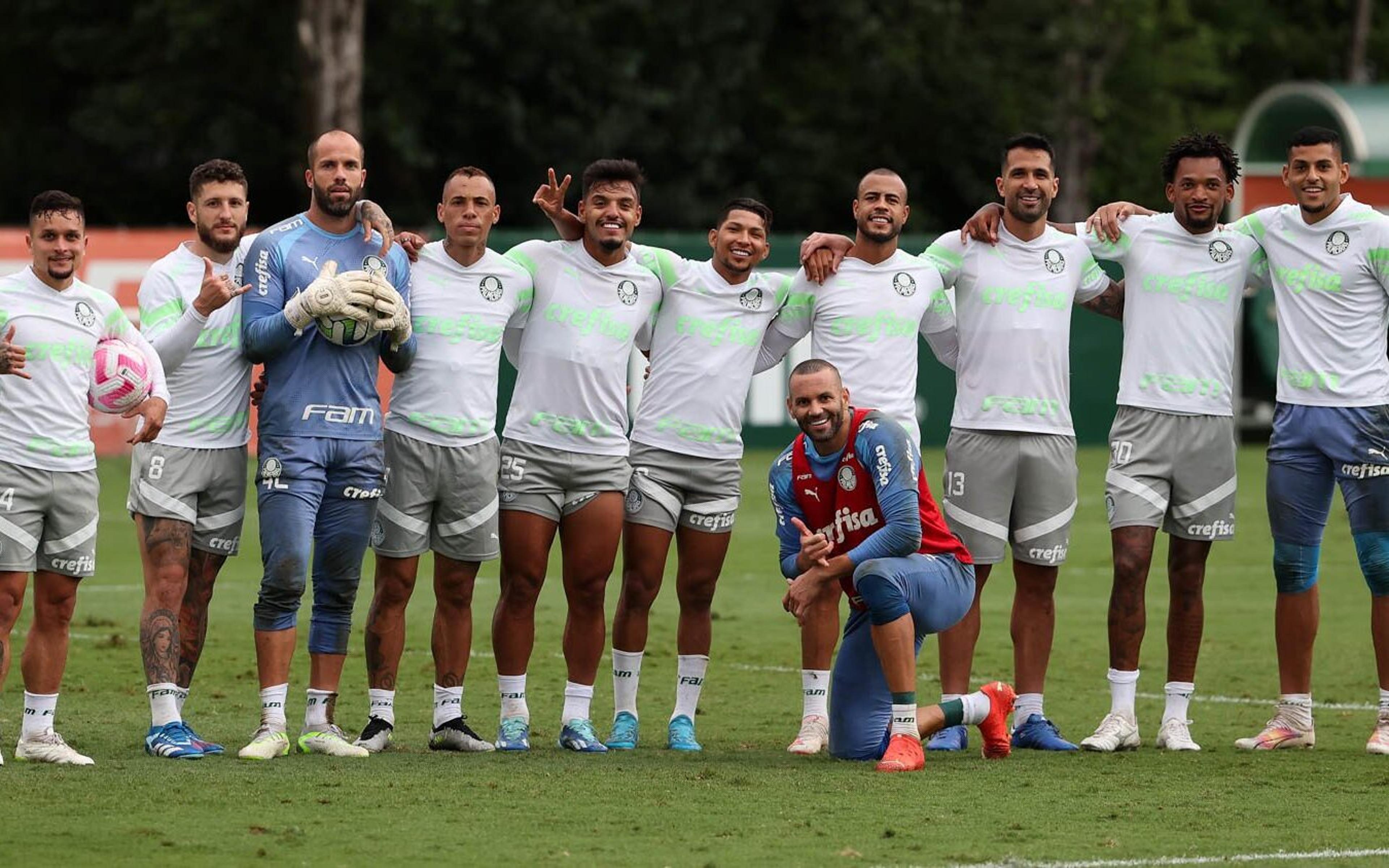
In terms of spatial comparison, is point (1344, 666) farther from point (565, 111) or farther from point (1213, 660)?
point (565, 111)

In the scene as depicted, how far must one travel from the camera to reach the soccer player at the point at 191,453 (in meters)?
8.77

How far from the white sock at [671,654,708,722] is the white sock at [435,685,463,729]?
36.8 inches

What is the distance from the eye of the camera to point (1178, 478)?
9.65m

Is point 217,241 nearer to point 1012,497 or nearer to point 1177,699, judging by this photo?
point 1012,497

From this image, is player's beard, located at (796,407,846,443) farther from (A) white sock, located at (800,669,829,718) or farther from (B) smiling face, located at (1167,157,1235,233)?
(B) smiling face, located at (1167,157,1235,233)

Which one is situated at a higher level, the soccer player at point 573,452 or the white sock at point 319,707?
the soccer player at point 573,452

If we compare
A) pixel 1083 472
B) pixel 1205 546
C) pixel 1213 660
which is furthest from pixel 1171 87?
pixel 1205 546

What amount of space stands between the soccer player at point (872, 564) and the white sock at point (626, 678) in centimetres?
78

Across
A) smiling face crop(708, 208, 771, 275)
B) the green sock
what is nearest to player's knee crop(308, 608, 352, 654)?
smiling face crop(708, 208, 771, 275)

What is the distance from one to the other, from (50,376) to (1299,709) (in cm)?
538

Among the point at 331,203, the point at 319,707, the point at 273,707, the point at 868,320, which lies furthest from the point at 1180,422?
the point at 273,707

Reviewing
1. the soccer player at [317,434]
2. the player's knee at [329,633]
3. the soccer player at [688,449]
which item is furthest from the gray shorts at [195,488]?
the soccer player at [688,449]

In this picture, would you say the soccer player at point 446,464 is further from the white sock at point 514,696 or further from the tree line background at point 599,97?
the tree line background at point 599,97

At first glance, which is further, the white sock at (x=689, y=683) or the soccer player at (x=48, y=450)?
the white sock at (x=689, y=683)
